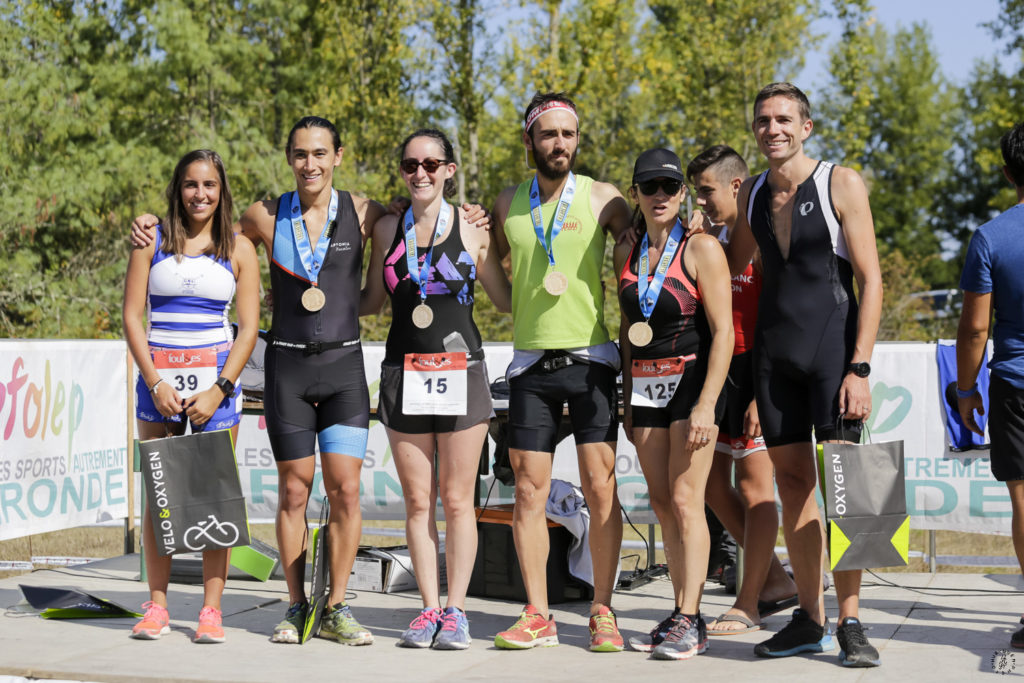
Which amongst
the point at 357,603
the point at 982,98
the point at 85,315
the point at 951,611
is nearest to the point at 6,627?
the point at 357,603

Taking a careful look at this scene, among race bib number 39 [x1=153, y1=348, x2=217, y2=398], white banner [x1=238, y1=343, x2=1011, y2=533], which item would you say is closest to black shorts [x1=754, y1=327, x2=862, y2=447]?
white banner [x1=238, y1=343, x2=1011, y2=533]

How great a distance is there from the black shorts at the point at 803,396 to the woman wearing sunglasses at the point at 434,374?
4.02 ft

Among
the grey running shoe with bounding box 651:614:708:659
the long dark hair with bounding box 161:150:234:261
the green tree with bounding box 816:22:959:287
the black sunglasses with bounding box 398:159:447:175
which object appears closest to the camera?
the grey running shoe with bounding box 651:614:708:659

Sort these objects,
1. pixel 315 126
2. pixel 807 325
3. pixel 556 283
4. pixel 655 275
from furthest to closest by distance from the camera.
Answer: pixel 315 126 → pixel 556 283 → pixel 655 275 → pixel 807 325

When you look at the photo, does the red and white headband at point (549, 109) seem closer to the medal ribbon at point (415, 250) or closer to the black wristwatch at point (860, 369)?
the medal ribbon at point (415, 250)

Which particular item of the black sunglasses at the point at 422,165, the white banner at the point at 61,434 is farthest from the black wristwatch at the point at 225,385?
the white banner at the point at 61,434

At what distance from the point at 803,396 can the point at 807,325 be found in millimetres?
309

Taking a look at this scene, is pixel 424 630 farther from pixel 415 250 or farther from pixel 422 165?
pixel 422 165

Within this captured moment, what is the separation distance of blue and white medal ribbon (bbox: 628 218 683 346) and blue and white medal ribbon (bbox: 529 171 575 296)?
0.32 m

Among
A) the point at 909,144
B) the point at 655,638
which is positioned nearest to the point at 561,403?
the point at 655,638

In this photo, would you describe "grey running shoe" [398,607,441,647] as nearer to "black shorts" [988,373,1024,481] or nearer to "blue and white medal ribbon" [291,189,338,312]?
"blue and white medal ribbon" [291,189,338,312]

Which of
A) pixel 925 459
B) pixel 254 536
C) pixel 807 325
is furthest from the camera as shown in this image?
pixel 254 536

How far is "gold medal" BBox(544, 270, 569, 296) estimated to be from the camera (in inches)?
199

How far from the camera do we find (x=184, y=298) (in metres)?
5.30
